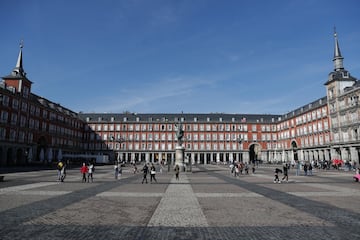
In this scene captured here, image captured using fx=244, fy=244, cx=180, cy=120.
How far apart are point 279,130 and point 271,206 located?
8398cm

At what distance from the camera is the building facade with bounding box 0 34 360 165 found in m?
49.4

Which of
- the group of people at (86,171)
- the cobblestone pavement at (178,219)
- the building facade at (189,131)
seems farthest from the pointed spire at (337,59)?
the group of people at (86,171)

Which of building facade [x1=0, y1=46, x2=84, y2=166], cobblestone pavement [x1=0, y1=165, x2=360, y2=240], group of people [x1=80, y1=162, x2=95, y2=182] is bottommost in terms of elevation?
cobblestone pavement [x1=0, y1=165, x2=360, y2=240]

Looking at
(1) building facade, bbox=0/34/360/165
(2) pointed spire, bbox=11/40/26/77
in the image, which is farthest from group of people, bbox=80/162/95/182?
(2) pointed spire, bbox=11/40/26/77

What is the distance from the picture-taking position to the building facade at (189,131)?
49.4 m

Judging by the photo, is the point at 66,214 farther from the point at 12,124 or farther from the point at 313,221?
the point at 12,124

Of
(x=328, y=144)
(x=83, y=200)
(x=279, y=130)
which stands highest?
(x=279, y=130)

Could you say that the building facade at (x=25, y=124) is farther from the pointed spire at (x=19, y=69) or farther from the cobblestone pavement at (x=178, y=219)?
the cobblestone pavement at (x=178, y=219)

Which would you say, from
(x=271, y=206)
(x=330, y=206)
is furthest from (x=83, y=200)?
(x=330, y=206)

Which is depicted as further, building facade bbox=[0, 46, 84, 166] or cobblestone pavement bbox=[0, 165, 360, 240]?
building facade bbox=[0, 46, 84, 166]

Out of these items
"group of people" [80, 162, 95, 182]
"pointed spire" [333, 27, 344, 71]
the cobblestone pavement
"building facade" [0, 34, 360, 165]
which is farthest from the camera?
"pointed spire" [333, 27, 344, 71]

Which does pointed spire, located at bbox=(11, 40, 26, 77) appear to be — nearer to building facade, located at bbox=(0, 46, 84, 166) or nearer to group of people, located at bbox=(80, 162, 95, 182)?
building facade, located at bbox=(0, 46, 84, 166)

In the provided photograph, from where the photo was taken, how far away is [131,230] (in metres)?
6.69

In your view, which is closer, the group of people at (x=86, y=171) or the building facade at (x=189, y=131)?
the group of people at (x=86, y=171)
